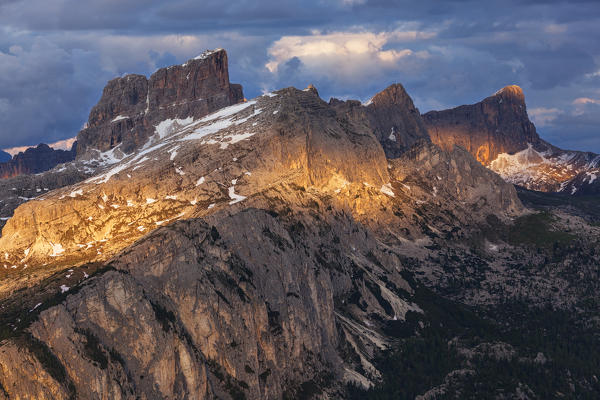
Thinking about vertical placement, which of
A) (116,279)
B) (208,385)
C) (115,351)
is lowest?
(208,385)

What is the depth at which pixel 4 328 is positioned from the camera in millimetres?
183625

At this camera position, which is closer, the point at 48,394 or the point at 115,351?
the point at 48,394

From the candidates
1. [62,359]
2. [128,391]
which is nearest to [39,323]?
[62,359]

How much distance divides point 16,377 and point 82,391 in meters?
14.2

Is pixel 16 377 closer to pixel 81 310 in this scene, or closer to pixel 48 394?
pixel 48 394

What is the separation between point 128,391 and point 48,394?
21206mm

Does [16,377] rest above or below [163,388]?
above

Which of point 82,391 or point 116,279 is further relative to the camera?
point 116,279

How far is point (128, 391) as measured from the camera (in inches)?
6939

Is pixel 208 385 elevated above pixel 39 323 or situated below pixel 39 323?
below

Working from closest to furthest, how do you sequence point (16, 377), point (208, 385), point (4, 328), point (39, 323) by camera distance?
point (16, 377)
point (39, 323)
point (4, 328)
point (208, 385)

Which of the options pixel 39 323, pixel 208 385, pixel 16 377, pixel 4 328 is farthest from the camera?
pixel 208 385

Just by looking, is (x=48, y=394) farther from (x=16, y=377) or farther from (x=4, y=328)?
(x=4, y=328)

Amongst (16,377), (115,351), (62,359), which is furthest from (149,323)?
(16,377)
